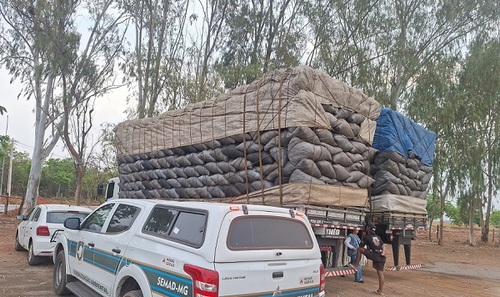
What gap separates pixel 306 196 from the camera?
678cm

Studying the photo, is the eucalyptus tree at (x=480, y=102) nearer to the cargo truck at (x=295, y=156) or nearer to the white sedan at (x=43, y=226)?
the cargo truck at (x=295, y=156)

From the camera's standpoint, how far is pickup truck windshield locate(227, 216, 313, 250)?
155 inches

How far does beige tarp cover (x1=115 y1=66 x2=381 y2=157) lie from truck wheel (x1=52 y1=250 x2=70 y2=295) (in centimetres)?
329

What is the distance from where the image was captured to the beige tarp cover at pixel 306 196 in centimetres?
679

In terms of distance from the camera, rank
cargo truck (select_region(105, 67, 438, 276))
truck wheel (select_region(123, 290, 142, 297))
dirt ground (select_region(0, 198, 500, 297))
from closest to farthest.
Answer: truck wheel (select_region(123, 290, 142, 297)) → cargo truck (select_region(105, 67, 438, 276)) → dirt ground (select_region(0, 198, 500, 297))

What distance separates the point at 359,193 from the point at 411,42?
15.5 meters

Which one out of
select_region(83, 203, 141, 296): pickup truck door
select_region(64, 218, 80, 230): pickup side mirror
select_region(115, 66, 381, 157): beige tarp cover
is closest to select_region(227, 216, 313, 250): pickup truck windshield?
select_region(83, 203, 141, 296): pickup truck door

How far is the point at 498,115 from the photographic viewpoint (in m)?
23.0

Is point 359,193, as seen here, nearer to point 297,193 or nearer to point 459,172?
point 297,193

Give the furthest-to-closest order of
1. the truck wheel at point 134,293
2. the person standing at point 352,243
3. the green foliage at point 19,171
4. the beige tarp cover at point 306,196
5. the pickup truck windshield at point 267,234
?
the green foliage at point 19,171, the person standing at point 352,243, the beige tarp cover at point 306,196, the truck wheel at point 134,293, the pickup truck windshield at point 267,234

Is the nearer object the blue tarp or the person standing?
the person standing

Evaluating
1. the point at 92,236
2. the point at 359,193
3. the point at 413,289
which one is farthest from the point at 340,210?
the point at 92,236

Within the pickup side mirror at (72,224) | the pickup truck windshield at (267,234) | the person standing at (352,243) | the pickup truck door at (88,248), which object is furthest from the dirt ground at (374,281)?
the pickup truck windshield at (267,234)

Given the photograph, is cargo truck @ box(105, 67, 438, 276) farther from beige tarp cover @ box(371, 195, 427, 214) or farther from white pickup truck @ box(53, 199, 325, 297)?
white pickup truck @ box(53, 199, 325, 297)
